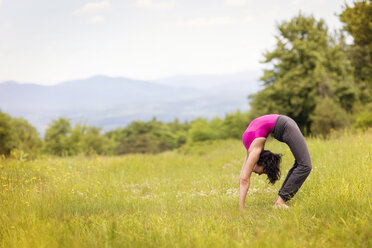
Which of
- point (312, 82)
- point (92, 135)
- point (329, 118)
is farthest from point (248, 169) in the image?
point (92, 135)

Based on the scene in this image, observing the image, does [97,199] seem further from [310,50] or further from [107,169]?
[310,50]

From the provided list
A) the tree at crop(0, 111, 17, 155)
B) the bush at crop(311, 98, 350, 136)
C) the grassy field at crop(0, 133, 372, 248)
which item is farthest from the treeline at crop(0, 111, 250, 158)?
the grassy field at crop(0, 133, 372, 248)

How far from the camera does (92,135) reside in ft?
192

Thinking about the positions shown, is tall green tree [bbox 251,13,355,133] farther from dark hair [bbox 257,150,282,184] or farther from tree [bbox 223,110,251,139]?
dark hair [bbox 257,150,282,184]

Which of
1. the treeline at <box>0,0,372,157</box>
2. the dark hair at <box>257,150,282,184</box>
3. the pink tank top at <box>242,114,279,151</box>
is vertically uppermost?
the treeline at <box>0,0,372,157</box>

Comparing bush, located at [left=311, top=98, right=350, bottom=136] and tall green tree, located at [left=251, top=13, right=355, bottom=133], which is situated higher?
tall green tree, located at [left=251, top=13, right=355, bottom=133]

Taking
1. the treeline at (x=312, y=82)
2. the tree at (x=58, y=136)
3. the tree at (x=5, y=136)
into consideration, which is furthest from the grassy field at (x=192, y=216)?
the tree at (x=58, y=136)

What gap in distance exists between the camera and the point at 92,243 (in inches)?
134

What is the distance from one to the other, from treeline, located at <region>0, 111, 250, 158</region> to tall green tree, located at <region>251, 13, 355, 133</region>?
12.9 feet

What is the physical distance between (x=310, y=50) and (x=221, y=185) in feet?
84.8

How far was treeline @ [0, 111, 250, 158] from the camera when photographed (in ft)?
121

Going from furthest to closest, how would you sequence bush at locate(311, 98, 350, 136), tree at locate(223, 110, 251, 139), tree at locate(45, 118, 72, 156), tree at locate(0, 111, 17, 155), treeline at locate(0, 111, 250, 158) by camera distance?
tree at locate(45, 118, 72, 156) < tree at locate(223, 110, 251, 139) < treeline at locate(0, 111, 250, 158) < tree at locate(0, 111, 17, 155) < bush at locate(311, 98, 350, 136)

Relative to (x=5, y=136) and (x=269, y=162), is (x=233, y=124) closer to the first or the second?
(x=5, y=136)

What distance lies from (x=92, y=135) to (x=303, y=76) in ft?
140
